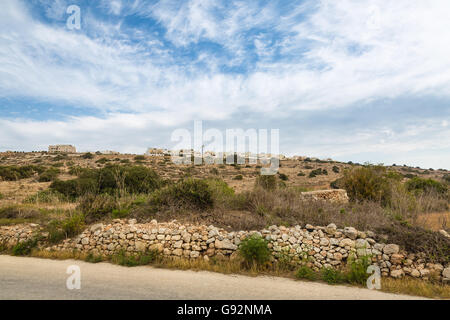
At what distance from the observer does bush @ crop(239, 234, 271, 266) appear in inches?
257

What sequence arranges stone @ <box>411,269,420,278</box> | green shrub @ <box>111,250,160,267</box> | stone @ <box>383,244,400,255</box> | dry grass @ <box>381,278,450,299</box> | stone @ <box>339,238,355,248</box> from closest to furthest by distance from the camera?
dry grass @ <box>381,278,450,299</box> < stone @ <box>411,269,420,278</box> < stone @ <box>383,244,400,255</box> < stone @ <box>339,238,355,248</box> < green shrub @ <box>111,250,160,267</box>

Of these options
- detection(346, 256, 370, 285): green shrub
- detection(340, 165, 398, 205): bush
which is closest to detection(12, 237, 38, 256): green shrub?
detection(346, 256, 370, 285): green shrub

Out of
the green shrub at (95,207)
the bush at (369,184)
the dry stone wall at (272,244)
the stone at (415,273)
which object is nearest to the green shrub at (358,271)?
the dry stone wall at (272,244)

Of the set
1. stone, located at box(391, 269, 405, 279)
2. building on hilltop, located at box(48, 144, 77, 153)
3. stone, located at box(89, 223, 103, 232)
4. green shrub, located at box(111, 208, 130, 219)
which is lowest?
stone, located at box(391, 269, 405, 279)

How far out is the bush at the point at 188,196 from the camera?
938cm

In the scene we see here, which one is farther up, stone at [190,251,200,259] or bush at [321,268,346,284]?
stone at [190,251,200,259]

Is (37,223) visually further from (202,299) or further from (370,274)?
(370,274)

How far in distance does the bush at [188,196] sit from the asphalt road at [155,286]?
3.04 meters

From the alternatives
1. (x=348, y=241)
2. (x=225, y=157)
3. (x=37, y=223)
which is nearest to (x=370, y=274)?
(x=348, y=241)

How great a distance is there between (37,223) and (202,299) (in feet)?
28.0

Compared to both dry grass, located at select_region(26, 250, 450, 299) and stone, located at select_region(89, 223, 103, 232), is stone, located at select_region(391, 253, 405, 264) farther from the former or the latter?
stone, located at select_region(89, 223, 103, 232)

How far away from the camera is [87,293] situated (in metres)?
4.96

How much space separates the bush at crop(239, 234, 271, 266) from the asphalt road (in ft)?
1.79

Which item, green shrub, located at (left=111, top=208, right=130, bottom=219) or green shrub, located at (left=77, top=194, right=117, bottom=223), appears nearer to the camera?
green shrub, located at (left=111, top=208, right=130, bottom=219)
